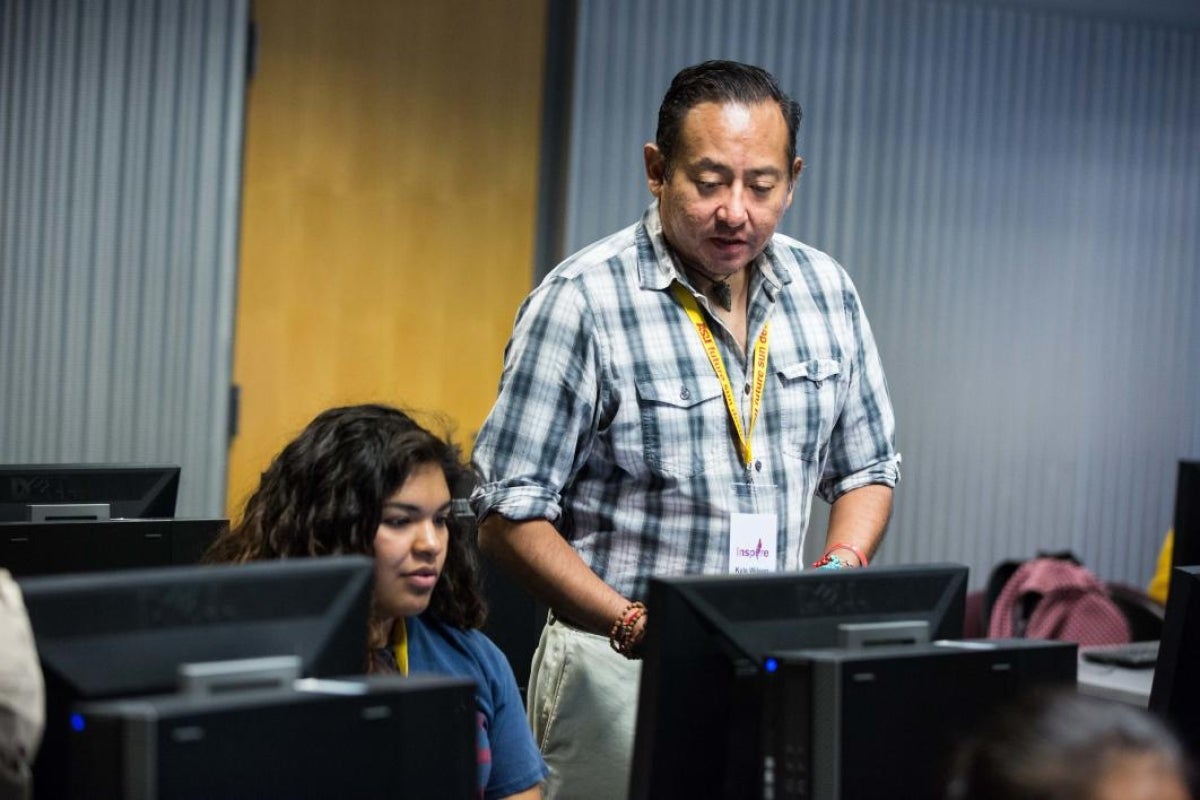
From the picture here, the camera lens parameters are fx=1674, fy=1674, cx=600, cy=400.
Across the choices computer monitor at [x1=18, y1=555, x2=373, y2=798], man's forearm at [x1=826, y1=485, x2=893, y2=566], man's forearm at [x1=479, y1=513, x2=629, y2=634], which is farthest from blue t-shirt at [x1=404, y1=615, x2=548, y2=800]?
computer monitor at [x1=18, y1=555, x2=373, y2=798]

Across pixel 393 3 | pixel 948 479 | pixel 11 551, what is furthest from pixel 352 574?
pixel 948 479

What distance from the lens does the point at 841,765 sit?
1.65 meters

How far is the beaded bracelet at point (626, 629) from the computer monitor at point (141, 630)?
776mm

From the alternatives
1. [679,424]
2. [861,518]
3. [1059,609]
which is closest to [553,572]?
[679,424]

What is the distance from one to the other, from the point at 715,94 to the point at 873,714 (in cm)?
115

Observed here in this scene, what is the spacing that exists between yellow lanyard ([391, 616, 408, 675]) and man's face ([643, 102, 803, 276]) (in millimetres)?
725

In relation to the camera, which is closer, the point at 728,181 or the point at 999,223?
the point at 728,181

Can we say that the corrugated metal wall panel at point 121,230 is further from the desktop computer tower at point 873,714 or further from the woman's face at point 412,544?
the desktop computer tower at point 873,714

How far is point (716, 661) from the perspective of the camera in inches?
67.7

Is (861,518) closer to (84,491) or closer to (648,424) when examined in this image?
(648,424)

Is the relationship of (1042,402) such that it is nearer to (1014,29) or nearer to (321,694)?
(1014,29)

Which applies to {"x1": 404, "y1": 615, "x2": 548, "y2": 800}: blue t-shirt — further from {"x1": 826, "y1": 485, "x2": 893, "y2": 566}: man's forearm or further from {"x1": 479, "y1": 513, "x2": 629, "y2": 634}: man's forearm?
{"x1": 826, "y1": 485, "x2": 893, "y2": 566}: man's forearm

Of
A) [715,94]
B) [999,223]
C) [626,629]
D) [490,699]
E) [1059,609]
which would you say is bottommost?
[1059,609]

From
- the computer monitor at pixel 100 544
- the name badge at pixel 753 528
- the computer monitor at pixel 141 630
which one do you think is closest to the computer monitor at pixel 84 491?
the computer monitor at pixel 100 544
